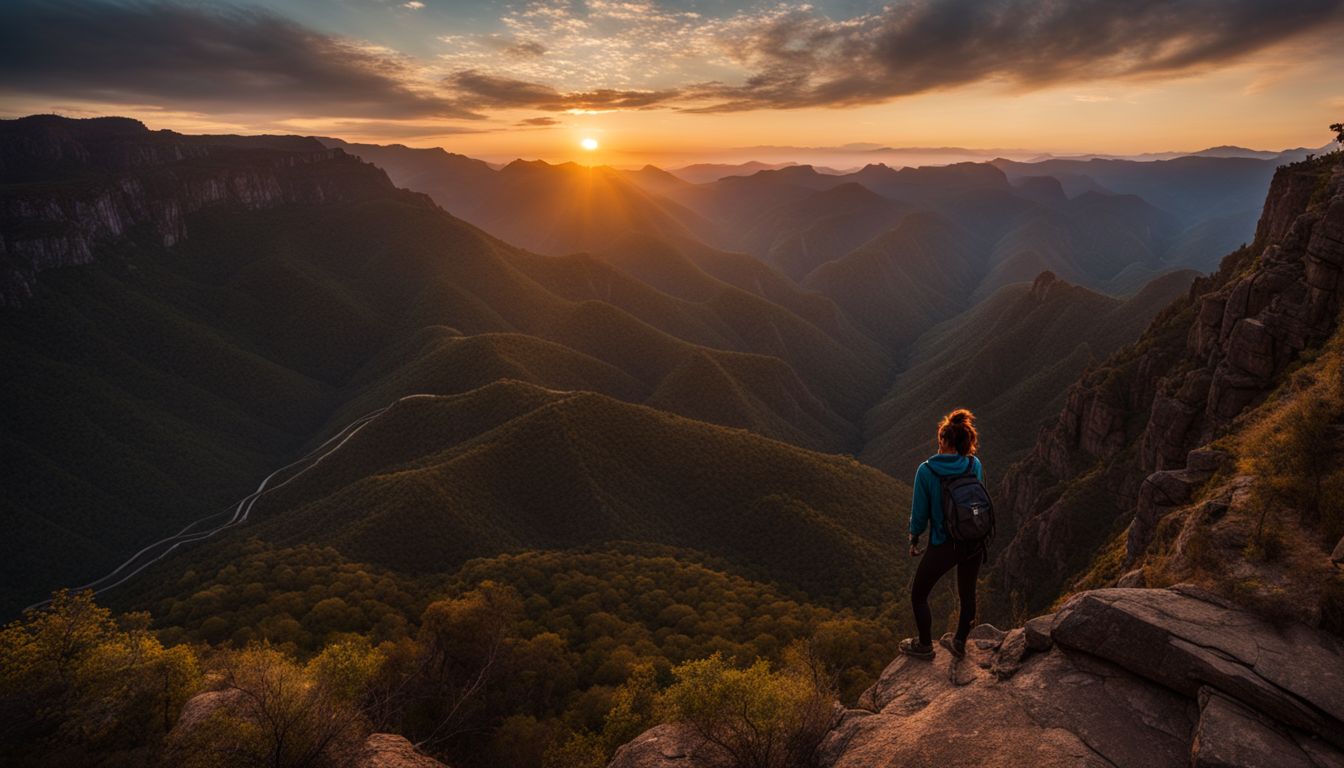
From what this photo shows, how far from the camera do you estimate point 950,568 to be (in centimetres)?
1509

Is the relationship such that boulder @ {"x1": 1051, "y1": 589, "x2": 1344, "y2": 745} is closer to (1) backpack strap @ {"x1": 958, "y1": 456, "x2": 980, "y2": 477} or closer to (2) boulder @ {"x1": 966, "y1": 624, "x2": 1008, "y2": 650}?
(2) boulder @ {"x1": 966, "y1": 624, "x2": 1008, "y2": 650}

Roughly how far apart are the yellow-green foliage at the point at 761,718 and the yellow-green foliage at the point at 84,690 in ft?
78.0

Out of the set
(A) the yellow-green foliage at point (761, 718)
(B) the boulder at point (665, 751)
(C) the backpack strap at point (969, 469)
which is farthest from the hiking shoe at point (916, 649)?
(B) the boulder at point (665, 751)

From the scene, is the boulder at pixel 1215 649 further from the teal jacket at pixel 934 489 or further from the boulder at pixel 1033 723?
the teal jacket at pixel 934 489

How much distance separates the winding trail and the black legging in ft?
431

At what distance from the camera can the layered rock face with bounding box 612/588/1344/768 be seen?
36.0 feet

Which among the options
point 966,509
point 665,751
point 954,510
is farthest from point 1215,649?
point 665,751

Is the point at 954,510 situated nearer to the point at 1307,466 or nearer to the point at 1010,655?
the point at 1010,655

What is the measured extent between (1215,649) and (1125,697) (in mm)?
1999

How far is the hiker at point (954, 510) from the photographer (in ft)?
46.4

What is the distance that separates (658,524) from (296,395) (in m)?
149

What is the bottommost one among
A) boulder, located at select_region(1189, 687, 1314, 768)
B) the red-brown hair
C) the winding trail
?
the winding trail

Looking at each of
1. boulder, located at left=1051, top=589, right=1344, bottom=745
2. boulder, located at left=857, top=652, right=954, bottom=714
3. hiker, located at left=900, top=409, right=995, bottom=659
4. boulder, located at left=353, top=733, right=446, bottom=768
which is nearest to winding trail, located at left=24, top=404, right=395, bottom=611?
boulder, located at left=353, top=733, right=446, bottom=768

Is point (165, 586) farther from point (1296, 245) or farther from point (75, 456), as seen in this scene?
point (1296, 245)
